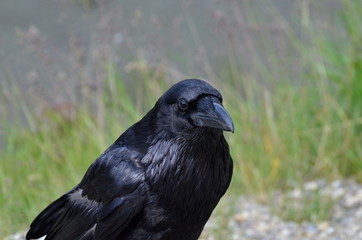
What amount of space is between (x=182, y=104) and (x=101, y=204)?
614 mm

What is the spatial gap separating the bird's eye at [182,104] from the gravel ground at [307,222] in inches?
52.0

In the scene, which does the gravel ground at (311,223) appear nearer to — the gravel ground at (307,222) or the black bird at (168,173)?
the gravel ground at (307,222)

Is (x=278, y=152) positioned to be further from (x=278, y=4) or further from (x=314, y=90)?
(x=278, y=4)

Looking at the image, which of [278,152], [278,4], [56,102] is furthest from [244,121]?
[278,4]

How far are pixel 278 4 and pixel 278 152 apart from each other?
3525mm

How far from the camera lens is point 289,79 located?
20.7 ft

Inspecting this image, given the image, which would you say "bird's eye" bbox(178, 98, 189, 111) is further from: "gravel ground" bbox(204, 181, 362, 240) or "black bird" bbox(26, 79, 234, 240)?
"gravel ground" bbox(204, 181, 362, 240)

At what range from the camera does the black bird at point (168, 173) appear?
3.68 meters

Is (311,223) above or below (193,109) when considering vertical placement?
above

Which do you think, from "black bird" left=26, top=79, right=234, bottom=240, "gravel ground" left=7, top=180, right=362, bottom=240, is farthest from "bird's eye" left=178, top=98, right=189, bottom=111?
"gravel ground" left=7, top=180, right=362, bottom=240

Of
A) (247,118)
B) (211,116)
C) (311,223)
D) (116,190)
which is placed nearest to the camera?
(211,116)

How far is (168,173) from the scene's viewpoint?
3.72 metres

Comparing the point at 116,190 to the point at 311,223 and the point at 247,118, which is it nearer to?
the point at 311,223

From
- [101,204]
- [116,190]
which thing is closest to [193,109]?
[116,190]
